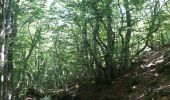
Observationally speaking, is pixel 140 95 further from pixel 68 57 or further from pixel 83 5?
pixel 68 57

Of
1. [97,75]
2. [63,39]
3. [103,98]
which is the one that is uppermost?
[63,39]

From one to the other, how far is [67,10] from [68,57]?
757cm

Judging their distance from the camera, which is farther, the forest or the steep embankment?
the forest

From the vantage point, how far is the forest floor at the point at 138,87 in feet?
47.4

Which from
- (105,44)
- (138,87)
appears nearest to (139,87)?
(138,87)

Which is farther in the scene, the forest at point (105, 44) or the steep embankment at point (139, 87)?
the forest at point (105, 44)

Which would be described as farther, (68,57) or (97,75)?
(68,57)

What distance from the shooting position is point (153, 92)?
14344mm

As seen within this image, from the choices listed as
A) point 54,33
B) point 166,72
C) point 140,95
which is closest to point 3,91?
point 140,95

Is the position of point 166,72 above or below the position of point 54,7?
below

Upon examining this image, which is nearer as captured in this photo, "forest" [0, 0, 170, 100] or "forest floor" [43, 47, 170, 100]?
"forest floor" [43, 47, 170, 100]

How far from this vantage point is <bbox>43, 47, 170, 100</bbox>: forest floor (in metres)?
14.5

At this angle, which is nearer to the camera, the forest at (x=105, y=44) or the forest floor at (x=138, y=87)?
the forest floor at (x=138, y=87)

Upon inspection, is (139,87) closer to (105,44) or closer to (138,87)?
(138,87)
